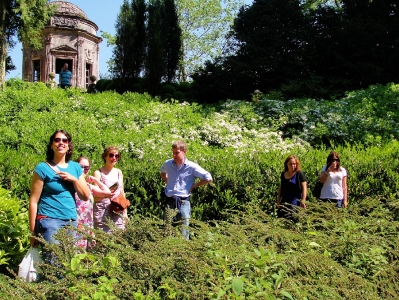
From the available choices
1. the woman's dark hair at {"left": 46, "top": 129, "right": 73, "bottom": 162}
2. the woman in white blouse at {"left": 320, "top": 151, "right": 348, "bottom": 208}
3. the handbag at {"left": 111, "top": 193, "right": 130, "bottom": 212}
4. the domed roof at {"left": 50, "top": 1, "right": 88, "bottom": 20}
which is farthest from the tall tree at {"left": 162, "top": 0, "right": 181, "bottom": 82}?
the woman's dark hair at {"left": 46, "top": 129, "right": 73, "bottom": 162}

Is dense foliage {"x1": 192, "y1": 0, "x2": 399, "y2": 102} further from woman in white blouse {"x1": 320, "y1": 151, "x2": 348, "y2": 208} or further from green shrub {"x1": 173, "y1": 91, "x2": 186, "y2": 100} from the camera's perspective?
woman in white blouse {"x1": 320, "y1": 151, "x2": 348, "y2": 208}

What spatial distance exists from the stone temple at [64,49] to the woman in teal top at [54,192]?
2726 cm

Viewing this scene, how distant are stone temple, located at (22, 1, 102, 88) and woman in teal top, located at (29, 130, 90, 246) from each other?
27263mm

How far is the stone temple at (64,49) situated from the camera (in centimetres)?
3044

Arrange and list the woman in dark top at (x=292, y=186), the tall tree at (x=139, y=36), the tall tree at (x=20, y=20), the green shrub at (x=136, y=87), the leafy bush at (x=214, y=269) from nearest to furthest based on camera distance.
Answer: the leafy bush at (x=214, y=269)
the woman in dark top at (x=292, y=186)
the tall tree at (x=20, y=20)
the green shrub at (x=136, y=87)
the tall tree at (x=139, y=36)

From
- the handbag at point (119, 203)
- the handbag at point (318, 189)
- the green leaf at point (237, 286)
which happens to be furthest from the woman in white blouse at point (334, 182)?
the green leaf at point (237, 286)

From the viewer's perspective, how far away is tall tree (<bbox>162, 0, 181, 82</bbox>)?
24094 mm

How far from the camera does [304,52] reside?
62.0 ft

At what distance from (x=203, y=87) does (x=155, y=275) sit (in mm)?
16438

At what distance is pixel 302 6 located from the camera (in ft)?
66.2

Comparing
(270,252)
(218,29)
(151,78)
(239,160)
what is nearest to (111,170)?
(239,160)

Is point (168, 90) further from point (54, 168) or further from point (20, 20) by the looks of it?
point (54, 168)

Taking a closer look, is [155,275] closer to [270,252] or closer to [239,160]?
[270,252]

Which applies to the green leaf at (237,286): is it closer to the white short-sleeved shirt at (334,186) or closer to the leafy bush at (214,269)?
the leafy bush at (214,269)
